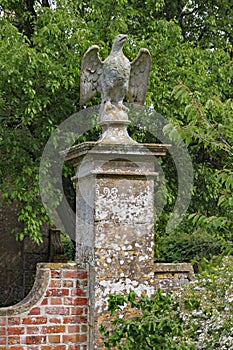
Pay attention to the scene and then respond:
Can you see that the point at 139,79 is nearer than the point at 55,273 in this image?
No

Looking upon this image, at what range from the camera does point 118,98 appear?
555 cm

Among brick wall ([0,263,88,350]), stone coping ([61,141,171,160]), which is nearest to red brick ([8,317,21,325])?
brick wall ([0,263,88,350])

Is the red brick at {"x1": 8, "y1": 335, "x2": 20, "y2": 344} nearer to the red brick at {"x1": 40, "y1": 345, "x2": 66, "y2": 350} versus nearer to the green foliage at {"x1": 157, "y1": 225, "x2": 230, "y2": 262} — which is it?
the red brick at {"x1": 40, "y1": 345, "x2": 66, "y2": 350}

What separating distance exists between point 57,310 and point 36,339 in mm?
269

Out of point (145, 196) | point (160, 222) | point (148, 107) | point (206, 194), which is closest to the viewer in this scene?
point (145, 196)

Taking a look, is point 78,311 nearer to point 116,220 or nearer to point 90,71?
point 116,220

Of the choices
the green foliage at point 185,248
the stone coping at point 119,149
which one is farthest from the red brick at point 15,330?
the green foliage at point 185,248

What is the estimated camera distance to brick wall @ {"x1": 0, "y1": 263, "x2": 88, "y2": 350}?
197 inches

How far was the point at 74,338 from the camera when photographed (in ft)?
17.0

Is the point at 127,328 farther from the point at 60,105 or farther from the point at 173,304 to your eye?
the point at 60,105

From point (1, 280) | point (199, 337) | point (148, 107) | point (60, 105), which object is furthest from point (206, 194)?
point (199, 337)

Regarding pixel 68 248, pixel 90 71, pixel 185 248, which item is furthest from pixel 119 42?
pixel 68 248

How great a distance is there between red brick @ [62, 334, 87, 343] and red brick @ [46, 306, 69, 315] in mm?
184

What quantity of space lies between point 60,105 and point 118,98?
4935 millimetres
